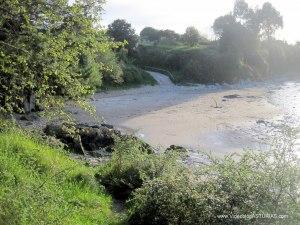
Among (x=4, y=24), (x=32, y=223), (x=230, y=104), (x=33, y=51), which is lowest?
(x=230, y=104)

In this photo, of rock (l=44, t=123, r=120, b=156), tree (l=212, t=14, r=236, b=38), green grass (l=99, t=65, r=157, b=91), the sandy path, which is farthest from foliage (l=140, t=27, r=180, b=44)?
rock (l=44, t=123, r=120, b=156)

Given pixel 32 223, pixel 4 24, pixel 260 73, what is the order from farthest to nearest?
pixel 260 73 → pixel 4 24 → pixel 32 223

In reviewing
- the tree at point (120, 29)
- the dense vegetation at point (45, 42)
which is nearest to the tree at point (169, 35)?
the tree at point (120, 29)

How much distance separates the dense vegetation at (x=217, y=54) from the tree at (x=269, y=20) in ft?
21.5

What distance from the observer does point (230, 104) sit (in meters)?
56.5

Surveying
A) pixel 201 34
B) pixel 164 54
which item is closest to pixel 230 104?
pixel 164 54

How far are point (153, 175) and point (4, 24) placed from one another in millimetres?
6440

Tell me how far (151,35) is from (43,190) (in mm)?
111076

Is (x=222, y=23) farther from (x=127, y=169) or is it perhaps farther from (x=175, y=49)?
(x=127, y=169)

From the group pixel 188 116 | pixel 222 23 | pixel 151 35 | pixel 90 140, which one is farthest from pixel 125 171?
pixel 151 35

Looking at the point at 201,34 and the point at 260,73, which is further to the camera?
the point at 201,34

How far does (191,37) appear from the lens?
10850cm

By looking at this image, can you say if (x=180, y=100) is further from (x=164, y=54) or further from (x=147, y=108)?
(x=164, y=54)

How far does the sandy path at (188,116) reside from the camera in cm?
3262
